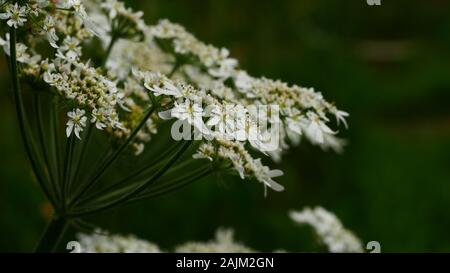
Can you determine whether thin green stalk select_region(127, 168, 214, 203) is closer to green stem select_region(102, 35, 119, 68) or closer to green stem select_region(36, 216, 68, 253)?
green stem select_region(36, 216, 68, 253)

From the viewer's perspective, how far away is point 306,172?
21.8 ft

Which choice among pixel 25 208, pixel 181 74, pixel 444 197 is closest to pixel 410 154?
pixel 444 197

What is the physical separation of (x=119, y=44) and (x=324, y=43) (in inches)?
232

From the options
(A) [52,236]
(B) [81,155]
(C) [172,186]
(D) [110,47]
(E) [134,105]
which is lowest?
(A) [52,236]

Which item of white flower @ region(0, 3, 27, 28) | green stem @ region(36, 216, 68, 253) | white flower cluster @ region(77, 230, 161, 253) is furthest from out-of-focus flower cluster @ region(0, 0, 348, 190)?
white flower cluster @ region(77, 230, 161, 253)

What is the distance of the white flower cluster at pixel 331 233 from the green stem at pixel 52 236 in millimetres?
1157

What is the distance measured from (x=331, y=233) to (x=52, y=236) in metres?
1.26

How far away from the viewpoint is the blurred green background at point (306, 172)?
15.7ft

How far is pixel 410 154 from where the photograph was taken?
7648mm

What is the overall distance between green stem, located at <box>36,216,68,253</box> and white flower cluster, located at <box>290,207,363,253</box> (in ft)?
3.80

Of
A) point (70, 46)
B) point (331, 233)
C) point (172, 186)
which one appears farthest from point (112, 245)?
point (331, 233)

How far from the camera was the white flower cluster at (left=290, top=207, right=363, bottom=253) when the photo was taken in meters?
3.18

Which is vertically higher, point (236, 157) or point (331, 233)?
point (331, 233)

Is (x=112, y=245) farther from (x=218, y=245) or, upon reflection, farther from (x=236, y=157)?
(x=236, y=157)
